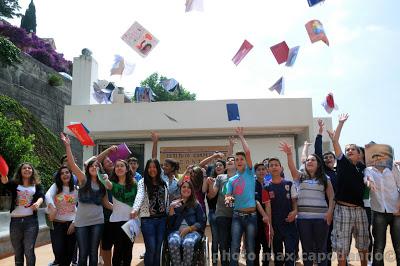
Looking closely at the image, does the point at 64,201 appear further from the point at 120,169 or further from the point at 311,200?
the point at 311,200

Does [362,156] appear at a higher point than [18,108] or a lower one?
lower

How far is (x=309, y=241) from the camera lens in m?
4.57

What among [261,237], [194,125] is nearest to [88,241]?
[261,237]

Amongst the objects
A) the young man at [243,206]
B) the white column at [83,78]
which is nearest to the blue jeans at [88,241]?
the young man at [243,206]

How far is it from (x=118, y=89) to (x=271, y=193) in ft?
27.9

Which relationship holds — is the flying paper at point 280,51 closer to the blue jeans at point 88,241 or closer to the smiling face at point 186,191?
the smiling face at point 186,191

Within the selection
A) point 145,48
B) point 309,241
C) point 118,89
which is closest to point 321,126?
point 309,241

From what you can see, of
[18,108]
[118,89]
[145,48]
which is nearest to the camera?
[145,48]

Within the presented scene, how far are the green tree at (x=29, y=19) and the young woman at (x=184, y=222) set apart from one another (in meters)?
31.6

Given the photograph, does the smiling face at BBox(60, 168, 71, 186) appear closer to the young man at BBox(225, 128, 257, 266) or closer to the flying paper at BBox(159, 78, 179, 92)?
the young man at BBox(225, 128, 257, 266)

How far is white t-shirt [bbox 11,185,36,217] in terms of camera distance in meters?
4.84

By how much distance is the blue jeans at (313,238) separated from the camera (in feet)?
14.8

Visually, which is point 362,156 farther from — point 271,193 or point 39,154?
point 39,154

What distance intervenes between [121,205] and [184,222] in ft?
2.70
